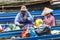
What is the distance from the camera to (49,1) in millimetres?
9766

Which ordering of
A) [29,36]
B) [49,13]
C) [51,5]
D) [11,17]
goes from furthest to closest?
[51,5], [11,17], [49,13], [29,36]

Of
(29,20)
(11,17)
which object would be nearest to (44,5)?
(11,17)

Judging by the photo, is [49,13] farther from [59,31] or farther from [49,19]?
[59,31]

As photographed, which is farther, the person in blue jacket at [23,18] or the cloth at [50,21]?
the person in blue jacket at [23,18]

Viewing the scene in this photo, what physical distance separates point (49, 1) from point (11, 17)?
2717 mm

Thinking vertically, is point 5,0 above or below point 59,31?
above

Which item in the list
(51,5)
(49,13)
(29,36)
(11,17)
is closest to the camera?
(29,36)

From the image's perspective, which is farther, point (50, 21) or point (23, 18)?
point (23, 18)

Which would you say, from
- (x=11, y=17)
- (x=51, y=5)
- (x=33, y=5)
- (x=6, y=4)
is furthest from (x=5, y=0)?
(x=11, y=17)

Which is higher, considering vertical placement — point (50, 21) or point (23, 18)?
point (23, 18)

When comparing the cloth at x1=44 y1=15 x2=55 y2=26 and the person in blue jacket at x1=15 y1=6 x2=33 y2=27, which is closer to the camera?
the cloth at x1=44 y1=15 x2=55 y2=26

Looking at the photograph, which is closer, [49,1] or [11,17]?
[11,17]

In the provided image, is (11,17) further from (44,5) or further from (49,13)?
(44,5)

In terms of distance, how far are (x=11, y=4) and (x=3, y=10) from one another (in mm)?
370
